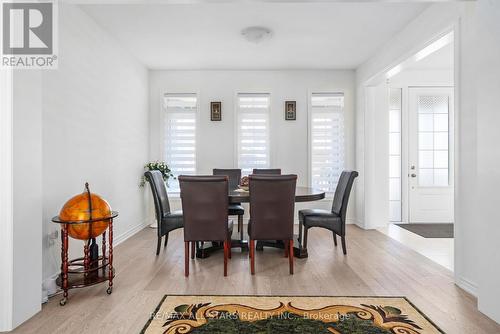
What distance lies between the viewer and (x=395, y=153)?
5.86 m

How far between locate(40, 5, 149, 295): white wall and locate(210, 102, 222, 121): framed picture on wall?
1229mm

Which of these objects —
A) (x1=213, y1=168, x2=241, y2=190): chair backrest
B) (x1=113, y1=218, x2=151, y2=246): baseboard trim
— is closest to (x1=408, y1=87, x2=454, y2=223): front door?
(x1=213, y1=168, x2=241, y2=190): chair backrest

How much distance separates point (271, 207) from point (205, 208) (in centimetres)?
64

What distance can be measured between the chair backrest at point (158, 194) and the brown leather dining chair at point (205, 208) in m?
0.79

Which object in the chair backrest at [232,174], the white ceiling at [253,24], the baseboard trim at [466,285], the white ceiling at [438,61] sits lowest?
the baseboard trim at [466,285]

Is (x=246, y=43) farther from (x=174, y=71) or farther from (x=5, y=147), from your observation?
(x=5, y=147)

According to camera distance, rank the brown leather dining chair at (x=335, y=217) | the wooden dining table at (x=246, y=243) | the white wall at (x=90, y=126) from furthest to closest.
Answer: the brown leather dining chair at (x=335, y=217)
the wooden dining table at (x=246, y=243)
the white wall at (x=90, y=126)

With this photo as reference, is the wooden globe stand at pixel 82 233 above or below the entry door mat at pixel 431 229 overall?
above

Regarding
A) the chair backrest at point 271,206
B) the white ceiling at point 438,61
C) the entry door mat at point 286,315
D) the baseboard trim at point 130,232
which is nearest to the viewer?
the entry door mat at point 286,315

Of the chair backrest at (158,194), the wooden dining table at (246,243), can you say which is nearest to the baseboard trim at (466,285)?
the wooden dining table at (246,243)

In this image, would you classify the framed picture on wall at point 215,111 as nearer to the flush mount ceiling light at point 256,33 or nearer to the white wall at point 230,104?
the white wall at point 230,104

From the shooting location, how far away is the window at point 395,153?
19.2 ft

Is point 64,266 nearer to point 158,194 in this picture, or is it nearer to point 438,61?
point 158,194

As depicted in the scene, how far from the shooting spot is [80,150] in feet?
11.2
